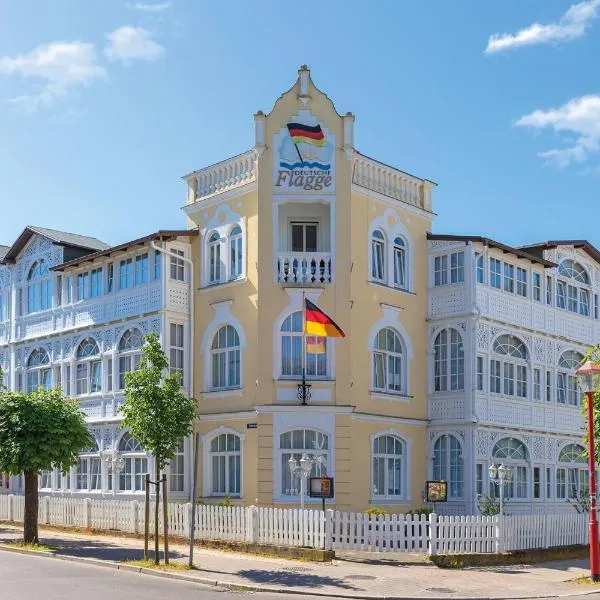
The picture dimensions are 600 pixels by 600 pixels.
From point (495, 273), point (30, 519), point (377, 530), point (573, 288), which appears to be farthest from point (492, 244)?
point (30, 519)

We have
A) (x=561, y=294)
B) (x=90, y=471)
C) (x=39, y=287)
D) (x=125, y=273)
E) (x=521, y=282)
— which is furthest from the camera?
(x=39, y=287)

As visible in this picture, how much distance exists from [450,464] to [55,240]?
1600 cm

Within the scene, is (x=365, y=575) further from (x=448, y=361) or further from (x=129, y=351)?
(x=129, y=351)

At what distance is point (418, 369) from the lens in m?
30.3

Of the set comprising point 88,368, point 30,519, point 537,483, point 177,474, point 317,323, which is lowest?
point 30,519

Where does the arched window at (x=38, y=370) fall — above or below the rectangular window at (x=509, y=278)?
below

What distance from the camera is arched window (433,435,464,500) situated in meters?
29.6

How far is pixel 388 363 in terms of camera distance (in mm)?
29594

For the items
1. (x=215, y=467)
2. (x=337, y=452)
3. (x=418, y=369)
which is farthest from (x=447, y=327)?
(x=215, y=467)

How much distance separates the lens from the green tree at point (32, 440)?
2456 centimetres

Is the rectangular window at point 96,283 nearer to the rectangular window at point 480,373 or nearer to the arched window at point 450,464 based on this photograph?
the arched window at point 450,464

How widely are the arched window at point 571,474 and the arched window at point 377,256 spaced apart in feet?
31.9

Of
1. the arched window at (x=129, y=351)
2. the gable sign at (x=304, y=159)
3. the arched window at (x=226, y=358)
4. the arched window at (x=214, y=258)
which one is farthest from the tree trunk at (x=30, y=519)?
the gable sign at (x=304, y=159)

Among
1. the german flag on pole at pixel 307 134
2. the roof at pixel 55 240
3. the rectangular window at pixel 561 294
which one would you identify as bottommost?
the rectangular window at pixel 561 294
